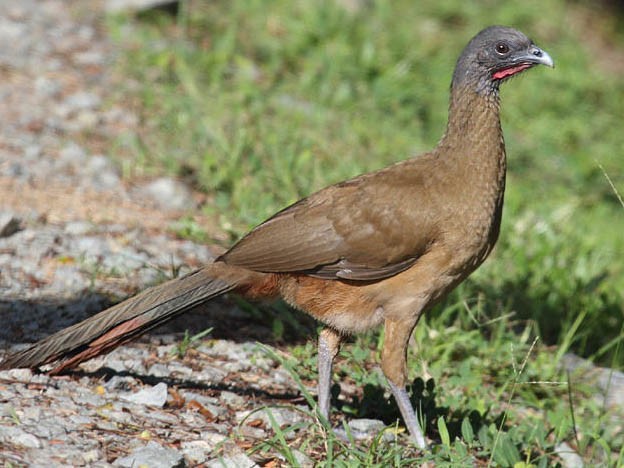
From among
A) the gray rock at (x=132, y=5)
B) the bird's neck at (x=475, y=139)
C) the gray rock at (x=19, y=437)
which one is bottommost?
the gray rock at (x=19, y=437)

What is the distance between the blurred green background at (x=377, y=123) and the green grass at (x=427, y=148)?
0.02 metres

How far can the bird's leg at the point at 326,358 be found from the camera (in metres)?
4.45

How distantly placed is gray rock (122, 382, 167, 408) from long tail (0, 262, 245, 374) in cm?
24

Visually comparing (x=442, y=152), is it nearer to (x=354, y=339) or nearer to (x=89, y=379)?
(x=354, y=339)

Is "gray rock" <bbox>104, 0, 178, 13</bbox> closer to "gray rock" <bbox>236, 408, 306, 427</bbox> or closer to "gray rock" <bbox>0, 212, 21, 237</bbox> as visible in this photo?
"gray rock" <bbox>0, 212, 21, 237</bbox>

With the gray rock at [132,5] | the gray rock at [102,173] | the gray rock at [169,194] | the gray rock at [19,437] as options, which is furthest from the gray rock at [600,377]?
the gray rock at [132,5]

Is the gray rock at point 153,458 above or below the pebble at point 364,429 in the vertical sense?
above

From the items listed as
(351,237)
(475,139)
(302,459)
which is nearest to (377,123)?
(475,139)

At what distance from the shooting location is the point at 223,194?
628 cm

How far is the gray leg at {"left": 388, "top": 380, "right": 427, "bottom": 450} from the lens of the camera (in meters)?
4.27

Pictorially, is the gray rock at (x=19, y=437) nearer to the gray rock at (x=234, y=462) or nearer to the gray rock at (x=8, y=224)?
the gray rock at (x=234, y=462)

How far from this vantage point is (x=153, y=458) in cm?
361

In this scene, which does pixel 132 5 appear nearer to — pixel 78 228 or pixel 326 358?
pixel 78 228

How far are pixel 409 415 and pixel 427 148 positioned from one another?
13.0ft
